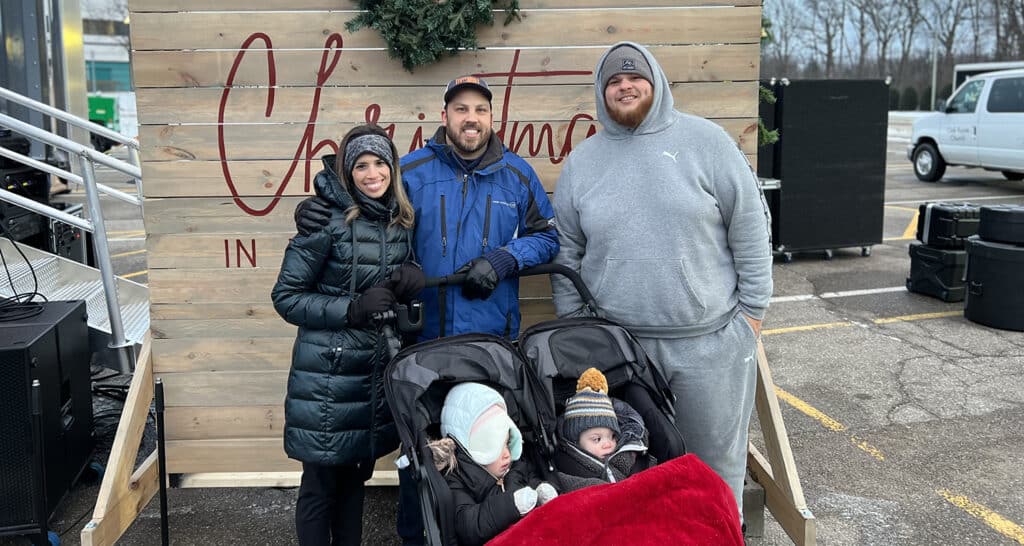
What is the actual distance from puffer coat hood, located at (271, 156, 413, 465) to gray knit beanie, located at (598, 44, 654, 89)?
96cm

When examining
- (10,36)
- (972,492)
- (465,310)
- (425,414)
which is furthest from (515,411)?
(10,36)

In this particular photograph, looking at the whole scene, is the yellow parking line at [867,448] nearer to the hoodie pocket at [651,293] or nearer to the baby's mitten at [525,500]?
the hoodie pocket at [651,293]

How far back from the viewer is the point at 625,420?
280 cm

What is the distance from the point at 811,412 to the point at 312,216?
374cm

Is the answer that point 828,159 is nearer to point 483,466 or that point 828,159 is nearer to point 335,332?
point 335,332

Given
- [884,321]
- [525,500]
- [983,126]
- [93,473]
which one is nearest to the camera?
[525,500]

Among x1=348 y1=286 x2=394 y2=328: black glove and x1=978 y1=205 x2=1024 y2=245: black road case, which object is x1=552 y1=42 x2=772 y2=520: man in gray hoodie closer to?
x1=348 y1=286 x2=394 y2=328: black glove

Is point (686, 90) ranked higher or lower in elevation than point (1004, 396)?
higher

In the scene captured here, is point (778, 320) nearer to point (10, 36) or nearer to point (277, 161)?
point (277, 161)

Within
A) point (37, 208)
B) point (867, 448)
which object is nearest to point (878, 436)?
point (867, 448)

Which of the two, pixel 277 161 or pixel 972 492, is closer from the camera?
pixel 277 161

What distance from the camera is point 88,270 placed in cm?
566

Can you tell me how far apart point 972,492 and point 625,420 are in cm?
248

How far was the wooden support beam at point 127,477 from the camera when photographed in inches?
133
